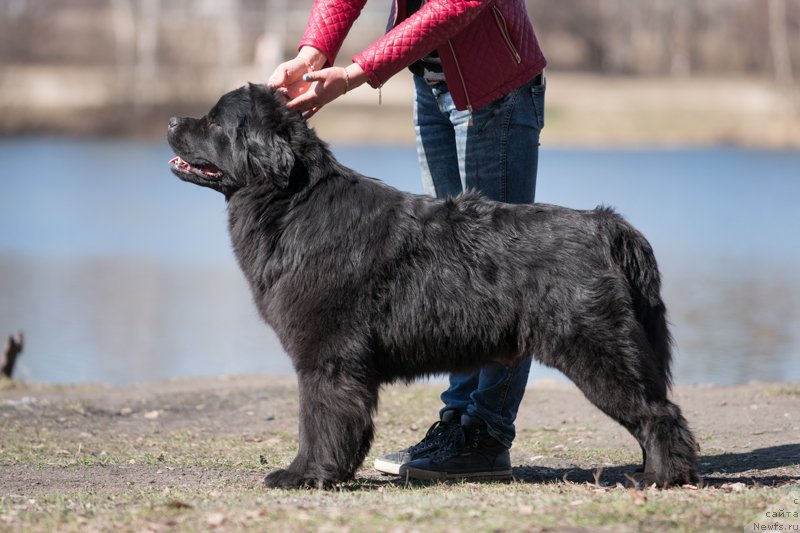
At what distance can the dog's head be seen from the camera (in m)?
4.64

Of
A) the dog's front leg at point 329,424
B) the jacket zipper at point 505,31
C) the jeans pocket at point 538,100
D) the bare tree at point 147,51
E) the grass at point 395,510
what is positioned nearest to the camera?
the grass at point 395,510

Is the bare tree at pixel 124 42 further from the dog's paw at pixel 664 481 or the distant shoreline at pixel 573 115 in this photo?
the dog's paw at pixel 664 481

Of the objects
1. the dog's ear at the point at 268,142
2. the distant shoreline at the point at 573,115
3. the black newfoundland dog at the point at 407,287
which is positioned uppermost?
the distant shoreline at the point at 573,115

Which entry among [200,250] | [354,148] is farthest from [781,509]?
[354,148]

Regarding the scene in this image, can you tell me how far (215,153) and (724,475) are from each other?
2983 millimetres

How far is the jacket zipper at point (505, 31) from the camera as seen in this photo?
4972 mm

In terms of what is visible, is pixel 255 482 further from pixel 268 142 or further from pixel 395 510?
pixel 268 142

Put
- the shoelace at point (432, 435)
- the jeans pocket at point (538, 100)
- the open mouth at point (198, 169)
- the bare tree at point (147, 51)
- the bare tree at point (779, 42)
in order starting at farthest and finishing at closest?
the bare tree at point (147, 51), the bare tree at point (779, 42), the shoelace at point (432, 435), the jeans pocket at point (538, 100), the open mouth at point (198, 169)

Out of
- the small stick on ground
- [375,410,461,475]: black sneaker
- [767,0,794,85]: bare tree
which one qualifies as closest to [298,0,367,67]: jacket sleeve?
[375,410,461,475]: black sneaker

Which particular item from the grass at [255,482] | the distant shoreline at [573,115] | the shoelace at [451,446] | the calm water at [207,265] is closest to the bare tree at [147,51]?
the distant shoreline at [573,115]

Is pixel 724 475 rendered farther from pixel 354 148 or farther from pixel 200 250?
pixel 354 148

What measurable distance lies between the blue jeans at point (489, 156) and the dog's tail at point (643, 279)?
68cm

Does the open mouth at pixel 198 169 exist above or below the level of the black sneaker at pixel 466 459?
above

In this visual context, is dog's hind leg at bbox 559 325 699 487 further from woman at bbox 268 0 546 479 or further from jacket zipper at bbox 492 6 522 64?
jacket zipper at bbox 492 6 522 64
